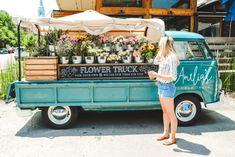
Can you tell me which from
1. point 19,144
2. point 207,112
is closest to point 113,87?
point 19,144

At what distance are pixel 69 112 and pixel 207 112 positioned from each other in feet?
12.2

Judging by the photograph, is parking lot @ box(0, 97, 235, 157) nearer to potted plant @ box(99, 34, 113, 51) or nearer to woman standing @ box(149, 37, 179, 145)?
woman standing @ box(149, 37, 179, 145)

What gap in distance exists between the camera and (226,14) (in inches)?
453

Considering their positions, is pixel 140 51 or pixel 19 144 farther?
pixel 140 51

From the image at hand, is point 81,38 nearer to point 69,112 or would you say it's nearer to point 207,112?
point 69,112

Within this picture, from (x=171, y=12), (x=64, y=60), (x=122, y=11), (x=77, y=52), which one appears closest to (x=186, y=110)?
(x=77, y=52)

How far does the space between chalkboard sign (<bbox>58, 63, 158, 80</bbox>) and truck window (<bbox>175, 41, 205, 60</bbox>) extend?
641 mm

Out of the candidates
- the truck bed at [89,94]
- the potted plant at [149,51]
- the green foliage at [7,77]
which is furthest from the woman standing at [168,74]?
the green foliage at [7,77]

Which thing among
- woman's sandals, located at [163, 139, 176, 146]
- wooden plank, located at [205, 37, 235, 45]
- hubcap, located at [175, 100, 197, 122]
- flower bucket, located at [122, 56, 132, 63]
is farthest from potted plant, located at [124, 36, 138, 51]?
wooden plank, located at [205, 37, 235, 45]

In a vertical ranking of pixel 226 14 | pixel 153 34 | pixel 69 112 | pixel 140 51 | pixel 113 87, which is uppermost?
pixel 226 14

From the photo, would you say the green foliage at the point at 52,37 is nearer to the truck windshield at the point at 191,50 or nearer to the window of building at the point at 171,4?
the truck windshield at the point at 191,50

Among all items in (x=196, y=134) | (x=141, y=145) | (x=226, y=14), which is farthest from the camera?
(x=226, y=14)

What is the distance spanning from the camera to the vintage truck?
5.72 metres

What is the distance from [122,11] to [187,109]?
588 centimetres
